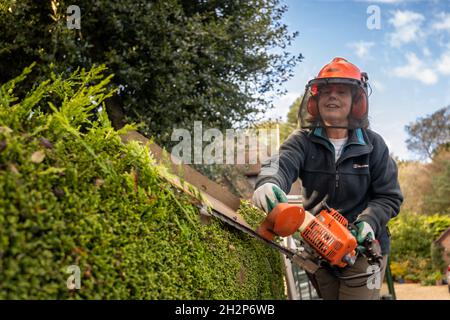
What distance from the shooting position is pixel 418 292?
44.6 ft

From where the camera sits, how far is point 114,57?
612cm

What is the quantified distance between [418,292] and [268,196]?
12472 millimetres

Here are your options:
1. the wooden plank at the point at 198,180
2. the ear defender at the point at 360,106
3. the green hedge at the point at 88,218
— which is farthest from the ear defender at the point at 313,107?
the green hedge at the point at 88,218

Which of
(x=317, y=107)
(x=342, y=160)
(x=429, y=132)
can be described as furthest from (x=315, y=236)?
(x=429, y=132)

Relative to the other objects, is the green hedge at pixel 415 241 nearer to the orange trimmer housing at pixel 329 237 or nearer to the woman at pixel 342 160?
the woman at pixel 342 160

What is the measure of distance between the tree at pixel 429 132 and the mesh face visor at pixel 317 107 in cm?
2073

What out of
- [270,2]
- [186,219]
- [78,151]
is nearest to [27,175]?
[78,151]

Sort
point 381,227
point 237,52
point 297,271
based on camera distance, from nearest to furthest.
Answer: point 381,227 → point 297,271 → point 237,52

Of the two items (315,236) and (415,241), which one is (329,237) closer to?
(315,236)

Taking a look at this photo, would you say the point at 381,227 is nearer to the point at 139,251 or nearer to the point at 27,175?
the point at 139,251

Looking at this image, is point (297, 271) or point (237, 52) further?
point (237, 52)

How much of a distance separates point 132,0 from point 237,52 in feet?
5.61

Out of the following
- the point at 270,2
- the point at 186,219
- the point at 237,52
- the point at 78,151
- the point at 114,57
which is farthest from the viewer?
the point at 270,2

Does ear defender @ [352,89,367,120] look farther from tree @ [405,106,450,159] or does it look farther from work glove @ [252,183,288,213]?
tree @ [405,106,450,159]
